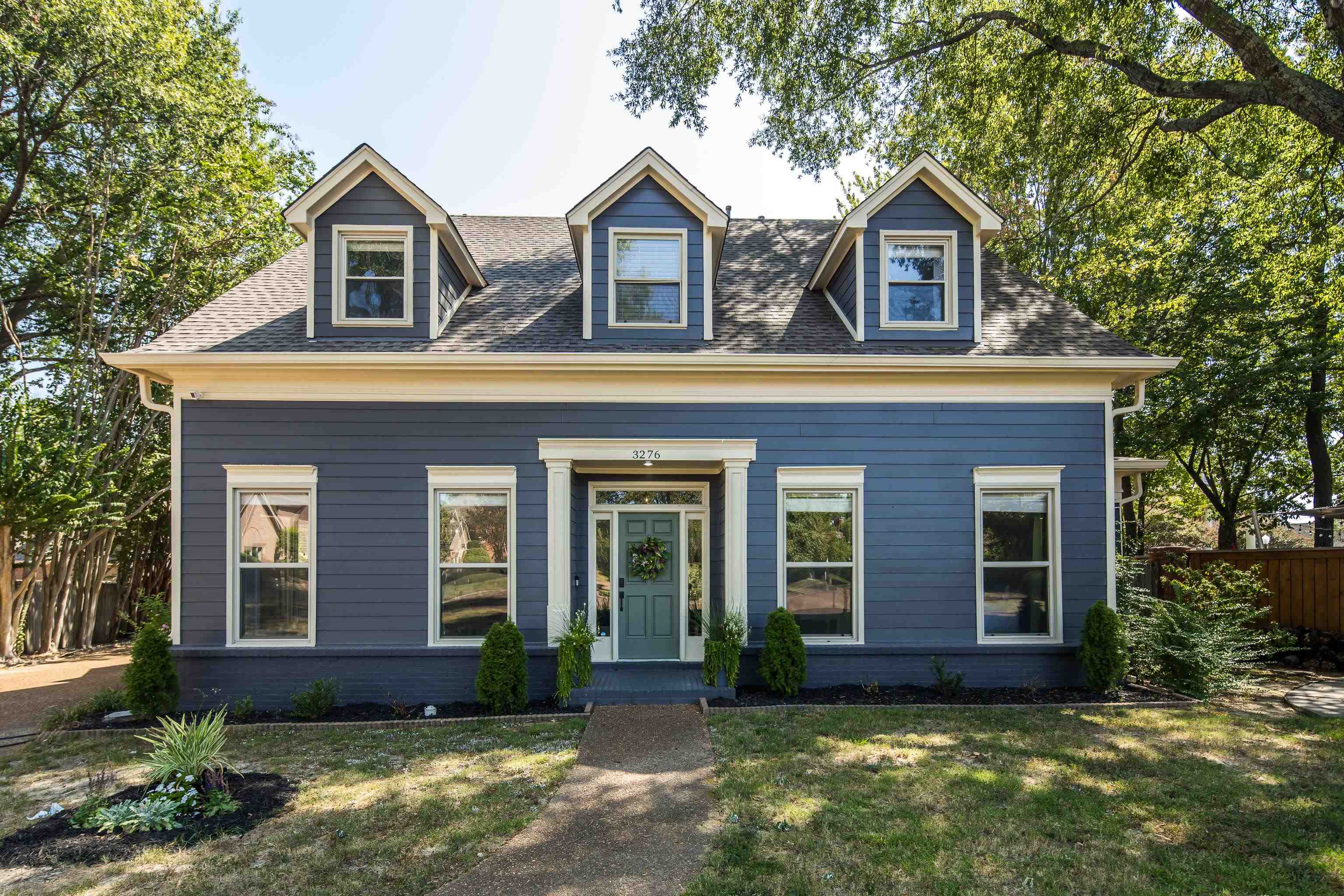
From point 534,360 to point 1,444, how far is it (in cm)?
868

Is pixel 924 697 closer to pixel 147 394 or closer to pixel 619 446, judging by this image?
pixel 619 446

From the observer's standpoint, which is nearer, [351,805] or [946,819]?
[946,819]

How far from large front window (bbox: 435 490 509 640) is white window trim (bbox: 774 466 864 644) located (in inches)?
133

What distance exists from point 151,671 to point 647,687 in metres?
5.47

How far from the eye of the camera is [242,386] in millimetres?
7863

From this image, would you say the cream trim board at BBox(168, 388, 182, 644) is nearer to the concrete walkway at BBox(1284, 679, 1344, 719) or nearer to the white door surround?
the white door surround

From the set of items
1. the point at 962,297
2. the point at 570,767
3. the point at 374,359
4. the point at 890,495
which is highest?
the point at 962,297

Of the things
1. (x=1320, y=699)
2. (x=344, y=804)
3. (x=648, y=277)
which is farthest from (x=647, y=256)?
(x=1320, y=699)

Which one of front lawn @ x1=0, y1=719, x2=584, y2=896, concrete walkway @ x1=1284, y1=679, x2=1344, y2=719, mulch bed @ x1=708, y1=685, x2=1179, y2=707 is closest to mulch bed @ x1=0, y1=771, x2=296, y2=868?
front lawn @ x1=0, y1=719, x2=584, y2=896

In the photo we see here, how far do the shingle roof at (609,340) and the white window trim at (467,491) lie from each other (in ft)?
4.83

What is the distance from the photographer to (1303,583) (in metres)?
Result: 10.2

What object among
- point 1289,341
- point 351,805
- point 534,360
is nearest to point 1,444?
point 534,360

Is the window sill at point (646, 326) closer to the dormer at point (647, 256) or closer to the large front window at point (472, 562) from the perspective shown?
the dormer at point (647, 256)

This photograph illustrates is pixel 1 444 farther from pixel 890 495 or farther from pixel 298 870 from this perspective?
pixel 890 495
